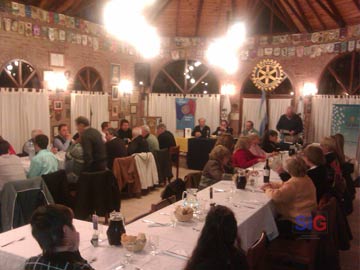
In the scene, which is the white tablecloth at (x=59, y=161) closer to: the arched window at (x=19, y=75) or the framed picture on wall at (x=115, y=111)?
the arched window at (x=19, y=75)

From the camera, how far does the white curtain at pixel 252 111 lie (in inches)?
445

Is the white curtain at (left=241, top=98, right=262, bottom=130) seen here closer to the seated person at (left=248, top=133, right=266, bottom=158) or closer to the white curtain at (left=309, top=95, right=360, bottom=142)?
the white curtain at (left=309, top=95, right=360, bottom=142)

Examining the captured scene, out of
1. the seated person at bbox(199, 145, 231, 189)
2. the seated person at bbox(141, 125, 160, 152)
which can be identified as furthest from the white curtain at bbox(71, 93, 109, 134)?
the seated person at bbox(199, 145, 231, 189)

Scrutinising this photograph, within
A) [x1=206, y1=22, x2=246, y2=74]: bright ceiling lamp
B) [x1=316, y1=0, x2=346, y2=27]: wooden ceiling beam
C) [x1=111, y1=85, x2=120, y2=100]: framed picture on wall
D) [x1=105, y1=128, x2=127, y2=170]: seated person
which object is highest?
[x1=316, y1=0, x2=346, y2=27]: wooden ceiling beam

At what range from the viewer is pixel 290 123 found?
10.1 m

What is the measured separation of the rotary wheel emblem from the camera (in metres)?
10.8

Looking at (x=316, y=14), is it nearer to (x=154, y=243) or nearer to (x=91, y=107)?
(x=91, y=107)

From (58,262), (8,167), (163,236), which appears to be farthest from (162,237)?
(8,167)

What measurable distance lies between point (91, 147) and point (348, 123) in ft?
22.6

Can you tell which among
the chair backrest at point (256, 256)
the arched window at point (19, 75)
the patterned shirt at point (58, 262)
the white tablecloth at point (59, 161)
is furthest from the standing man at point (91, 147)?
the patterned shirt at point (58, 262)

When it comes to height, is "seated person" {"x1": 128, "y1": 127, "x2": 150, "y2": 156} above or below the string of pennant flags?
below

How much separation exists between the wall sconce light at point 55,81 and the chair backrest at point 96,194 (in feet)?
15.0

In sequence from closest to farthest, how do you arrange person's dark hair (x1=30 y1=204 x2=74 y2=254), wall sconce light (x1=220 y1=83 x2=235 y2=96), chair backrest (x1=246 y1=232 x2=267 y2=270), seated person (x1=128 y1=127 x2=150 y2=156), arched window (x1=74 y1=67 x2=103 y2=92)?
person's dark hair (x1=30 y1=204 x2=74 y2=254) < chair backrest (x1=246 y1=232 x2=267 y2=270) < seated person (x1=128 y1=127 x2=150 y2=156) < arched window (x1=74 y1=67 x2=103 y2=92) < wall sconce light (x1=220 y1=83 x2=235 y2=96)

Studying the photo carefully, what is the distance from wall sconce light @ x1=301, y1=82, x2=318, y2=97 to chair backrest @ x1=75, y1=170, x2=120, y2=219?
23.1 ft
